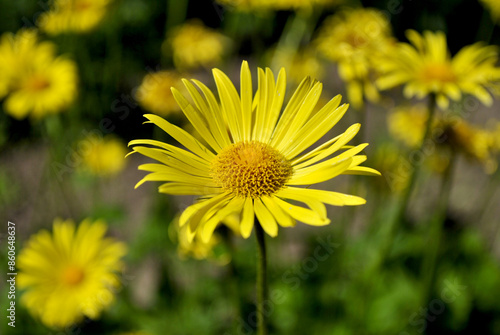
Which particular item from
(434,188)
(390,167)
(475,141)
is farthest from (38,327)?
(434,188)

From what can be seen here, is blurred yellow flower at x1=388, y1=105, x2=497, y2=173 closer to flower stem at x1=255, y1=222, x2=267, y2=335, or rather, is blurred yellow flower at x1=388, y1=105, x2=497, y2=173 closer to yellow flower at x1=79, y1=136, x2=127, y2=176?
flower stem at x1=255, y1=222, x2=267, y2=335

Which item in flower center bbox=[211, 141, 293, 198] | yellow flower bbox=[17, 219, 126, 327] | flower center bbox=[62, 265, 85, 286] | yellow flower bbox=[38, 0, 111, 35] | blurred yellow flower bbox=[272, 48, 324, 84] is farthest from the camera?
blurred yellow flower bbox=[272, 48, 324, 84]

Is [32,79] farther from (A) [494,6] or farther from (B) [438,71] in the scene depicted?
(A) [494,6]

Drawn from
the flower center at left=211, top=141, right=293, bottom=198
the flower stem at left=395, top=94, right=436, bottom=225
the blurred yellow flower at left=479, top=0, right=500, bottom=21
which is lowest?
the flower center at left=211, top=141, right=293, bottom=198

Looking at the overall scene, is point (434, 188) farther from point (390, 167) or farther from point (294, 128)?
point (294, 128)

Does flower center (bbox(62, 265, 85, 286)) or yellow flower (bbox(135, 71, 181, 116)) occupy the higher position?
yellow flower (bbox(135, 71, 181, 116))

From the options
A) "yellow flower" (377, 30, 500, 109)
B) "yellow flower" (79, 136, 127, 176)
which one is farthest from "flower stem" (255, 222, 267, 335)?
"yellow flower" (79, 136, 127, 176)
